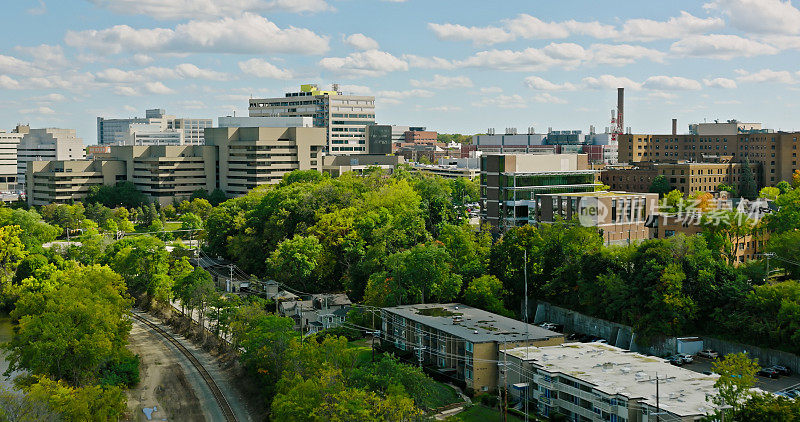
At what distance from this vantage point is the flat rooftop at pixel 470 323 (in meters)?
45.3

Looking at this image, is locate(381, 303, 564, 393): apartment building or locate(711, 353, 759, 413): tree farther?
locate(381, 303, 564, 393): apartment building

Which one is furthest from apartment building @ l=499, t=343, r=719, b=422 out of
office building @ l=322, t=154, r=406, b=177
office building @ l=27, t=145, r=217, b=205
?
office building @ l=27, t=145, r=217, b=205

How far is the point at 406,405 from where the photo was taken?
33.8m

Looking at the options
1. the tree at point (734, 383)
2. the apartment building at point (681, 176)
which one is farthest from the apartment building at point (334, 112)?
the tree at point (734, 383)

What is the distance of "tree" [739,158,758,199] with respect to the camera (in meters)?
102

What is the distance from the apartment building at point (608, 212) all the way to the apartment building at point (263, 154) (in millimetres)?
65284

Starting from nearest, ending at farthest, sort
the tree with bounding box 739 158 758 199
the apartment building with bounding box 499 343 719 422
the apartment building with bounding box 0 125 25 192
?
1. the apartment building with bounding box 499 343 719 422
2. the tree with bounding box 739 158 758 199
3. the apartment building with bounding box 0 125 25 192

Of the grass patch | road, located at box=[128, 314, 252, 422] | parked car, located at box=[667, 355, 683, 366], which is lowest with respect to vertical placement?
road, located at box=[128, 314, 252, 422]

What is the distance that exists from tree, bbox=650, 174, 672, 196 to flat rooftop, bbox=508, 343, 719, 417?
55804mm

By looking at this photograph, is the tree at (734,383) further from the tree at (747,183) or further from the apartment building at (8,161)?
the apartment building at (8,161)

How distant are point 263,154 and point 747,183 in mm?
65200

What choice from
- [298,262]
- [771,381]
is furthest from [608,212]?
[771,381]

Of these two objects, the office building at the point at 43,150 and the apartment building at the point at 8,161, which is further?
the office building at the point at 43,150

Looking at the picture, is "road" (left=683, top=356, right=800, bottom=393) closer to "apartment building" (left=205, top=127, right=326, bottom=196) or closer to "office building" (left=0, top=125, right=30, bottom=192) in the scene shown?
"apartment building" (left=205, top=127, right=326, bottom=196)
